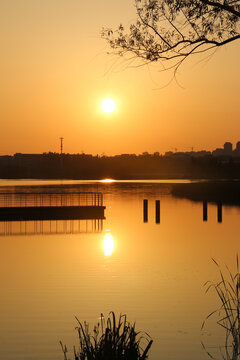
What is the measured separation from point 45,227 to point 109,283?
24.8 meters

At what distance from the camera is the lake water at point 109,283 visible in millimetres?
15382

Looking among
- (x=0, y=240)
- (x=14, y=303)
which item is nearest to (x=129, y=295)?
(x=14, y=303)

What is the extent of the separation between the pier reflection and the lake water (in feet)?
0.49

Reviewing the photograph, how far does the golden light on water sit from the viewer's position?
109ft

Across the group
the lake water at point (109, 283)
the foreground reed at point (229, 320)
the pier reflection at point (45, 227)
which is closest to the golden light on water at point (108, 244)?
the lake water at point (109, 283)

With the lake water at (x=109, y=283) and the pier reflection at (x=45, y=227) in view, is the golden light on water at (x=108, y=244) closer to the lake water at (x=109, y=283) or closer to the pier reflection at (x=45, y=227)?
the lake water at (x=109, y=283)

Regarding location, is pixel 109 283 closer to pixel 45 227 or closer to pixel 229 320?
pixel 229 320

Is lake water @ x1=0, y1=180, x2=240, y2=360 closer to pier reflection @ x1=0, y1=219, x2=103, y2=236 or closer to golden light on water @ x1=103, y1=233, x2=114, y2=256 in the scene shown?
golden light on water @ x1=103, y1=233, x2=114, y2=256

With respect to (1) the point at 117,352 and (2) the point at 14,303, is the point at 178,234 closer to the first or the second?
(2) the point at 14,303

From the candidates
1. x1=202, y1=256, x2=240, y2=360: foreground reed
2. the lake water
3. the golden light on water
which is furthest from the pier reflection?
x1=202, y1=256, x2=240, y2=360: foreground reed

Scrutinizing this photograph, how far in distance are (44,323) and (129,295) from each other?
4544 millimetres

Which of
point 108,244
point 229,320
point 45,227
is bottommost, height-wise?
point 108,244

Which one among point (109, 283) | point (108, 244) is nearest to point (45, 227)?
point (108, 244)

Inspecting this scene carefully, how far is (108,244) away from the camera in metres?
37.3
